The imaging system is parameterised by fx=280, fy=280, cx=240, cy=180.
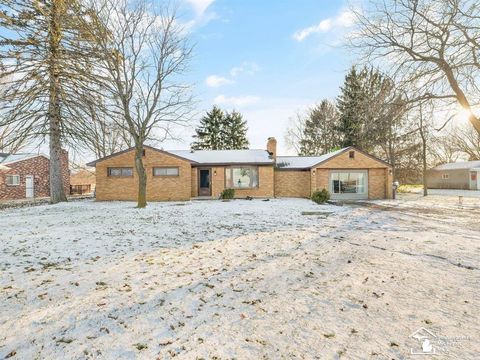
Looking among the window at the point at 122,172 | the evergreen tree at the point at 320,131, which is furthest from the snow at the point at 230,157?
the evergreen tree at the point at 320,131

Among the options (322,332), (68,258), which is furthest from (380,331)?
(68,258)

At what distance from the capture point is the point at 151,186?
2178 centimetres

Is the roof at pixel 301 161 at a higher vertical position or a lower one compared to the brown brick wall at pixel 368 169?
higher

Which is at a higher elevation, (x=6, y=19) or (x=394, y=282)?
(x=6, y=19)

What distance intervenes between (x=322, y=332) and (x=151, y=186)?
2004 centimetres

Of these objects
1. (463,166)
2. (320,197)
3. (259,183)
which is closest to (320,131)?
(463,166)

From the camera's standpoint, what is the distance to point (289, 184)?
23953mm

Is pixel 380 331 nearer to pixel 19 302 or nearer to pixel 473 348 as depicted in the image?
pixel 473 348

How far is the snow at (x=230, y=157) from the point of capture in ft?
73.9

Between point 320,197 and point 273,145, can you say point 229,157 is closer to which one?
point 273,145

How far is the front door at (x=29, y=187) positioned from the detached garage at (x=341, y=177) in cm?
2438

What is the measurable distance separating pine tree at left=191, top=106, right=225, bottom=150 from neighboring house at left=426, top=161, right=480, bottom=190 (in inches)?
1271

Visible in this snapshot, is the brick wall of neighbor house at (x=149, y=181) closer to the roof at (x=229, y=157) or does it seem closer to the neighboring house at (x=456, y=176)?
the roof at (x=229, y=157)

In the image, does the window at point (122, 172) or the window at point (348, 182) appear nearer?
the window at point (122, 172)
